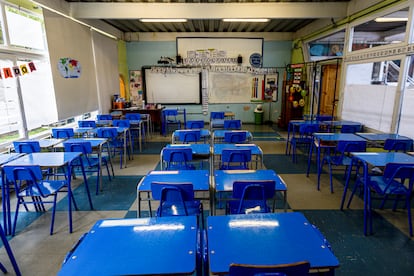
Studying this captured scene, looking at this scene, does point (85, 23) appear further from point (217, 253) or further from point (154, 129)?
point (217, 253)

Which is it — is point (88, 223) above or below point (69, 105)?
below

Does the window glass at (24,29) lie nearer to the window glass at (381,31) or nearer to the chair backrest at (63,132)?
the chair backrest at (63,132)

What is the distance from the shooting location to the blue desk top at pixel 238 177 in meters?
2.16

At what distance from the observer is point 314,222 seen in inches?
116

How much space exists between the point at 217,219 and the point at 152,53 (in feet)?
28.9

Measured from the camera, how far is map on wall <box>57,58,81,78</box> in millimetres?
5344

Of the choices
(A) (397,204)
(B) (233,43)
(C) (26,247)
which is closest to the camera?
(C) (26,247)

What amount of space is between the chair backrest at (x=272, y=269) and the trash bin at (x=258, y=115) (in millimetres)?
8777

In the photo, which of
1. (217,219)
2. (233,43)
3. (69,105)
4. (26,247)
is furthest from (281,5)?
(26,247)

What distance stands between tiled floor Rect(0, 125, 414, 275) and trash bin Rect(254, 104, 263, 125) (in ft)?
17.2

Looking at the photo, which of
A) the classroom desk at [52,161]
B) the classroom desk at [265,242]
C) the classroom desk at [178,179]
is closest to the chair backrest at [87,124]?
the classroom desk at [52,161]

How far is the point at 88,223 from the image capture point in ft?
9.86

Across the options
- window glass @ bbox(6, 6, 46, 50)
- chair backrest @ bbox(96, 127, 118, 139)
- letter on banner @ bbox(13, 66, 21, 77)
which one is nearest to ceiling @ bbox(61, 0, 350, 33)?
window glass @ bbox(6, 6, 46, 50)

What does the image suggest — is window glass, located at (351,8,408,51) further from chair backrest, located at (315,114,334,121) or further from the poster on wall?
the poster on wall
